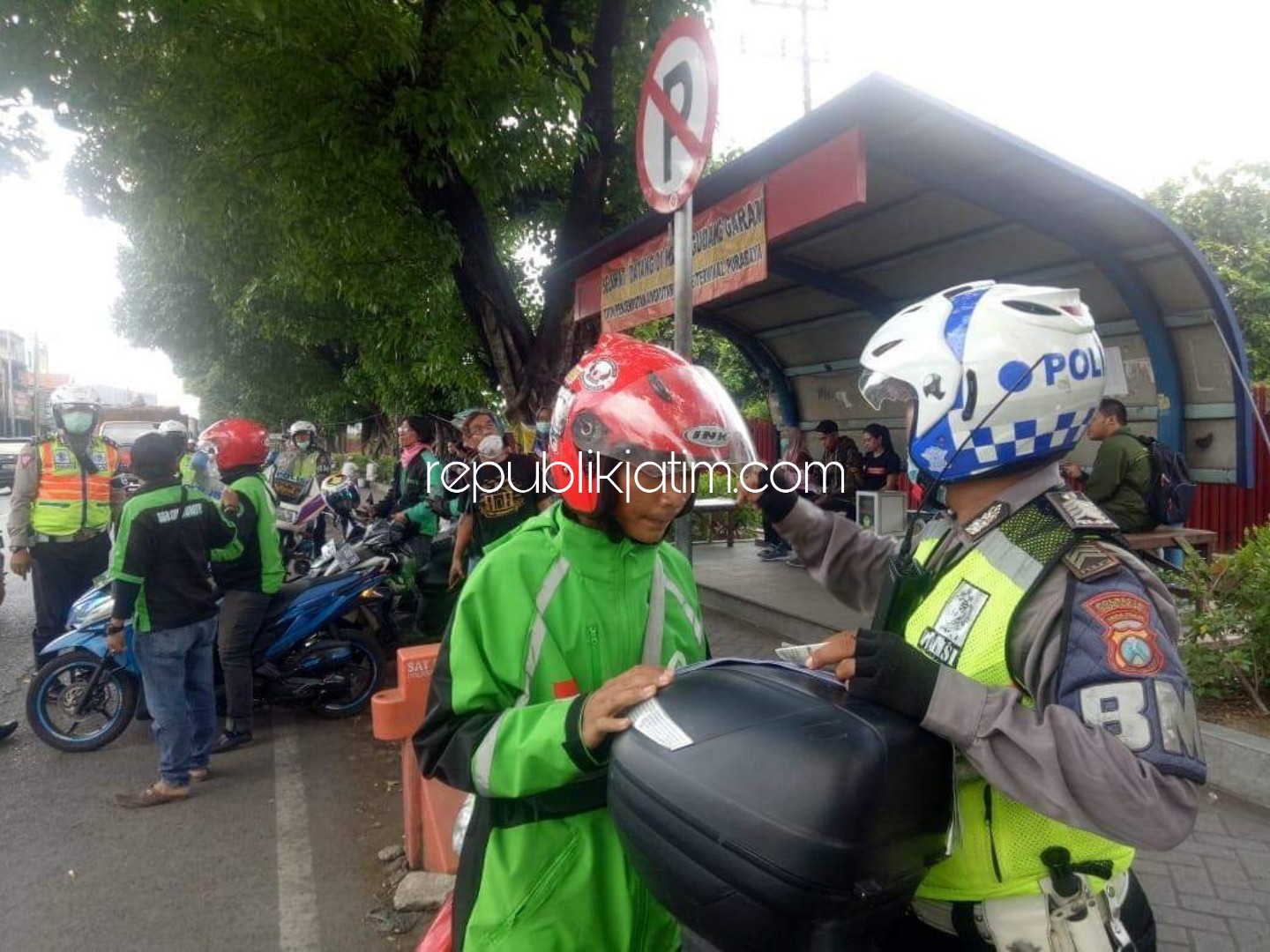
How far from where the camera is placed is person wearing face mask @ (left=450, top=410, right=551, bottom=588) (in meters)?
5.51

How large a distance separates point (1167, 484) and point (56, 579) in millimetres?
7793

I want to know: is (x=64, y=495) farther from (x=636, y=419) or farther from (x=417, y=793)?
(x=636, y=419)

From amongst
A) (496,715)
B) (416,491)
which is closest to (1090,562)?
(496,715)

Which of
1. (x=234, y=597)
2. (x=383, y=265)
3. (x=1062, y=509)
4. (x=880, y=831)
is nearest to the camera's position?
(x=880, y=831)

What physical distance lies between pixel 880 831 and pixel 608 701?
40cm

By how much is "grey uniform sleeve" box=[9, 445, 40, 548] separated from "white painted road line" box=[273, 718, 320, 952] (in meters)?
2.52

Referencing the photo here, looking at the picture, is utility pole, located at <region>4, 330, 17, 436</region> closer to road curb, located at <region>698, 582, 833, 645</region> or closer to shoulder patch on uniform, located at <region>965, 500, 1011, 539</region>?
road curb, located at <region>698, 582, 833, 645</region>

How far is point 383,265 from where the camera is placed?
7.48 m

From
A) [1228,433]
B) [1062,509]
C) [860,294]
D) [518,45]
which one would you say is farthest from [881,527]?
[1062,509]

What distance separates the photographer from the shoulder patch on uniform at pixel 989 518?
1396 mm

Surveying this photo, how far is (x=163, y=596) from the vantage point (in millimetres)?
4062

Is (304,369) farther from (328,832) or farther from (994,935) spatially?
(994,935)

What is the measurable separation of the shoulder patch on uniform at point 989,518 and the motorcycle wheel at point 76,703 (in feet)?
16.2

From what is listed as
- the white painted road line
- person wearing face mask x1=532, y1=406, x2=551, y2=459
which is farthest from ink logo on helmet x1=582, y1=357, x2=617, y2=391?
person wearing face mask x1=532, y1=406, x2=551, y2=459
